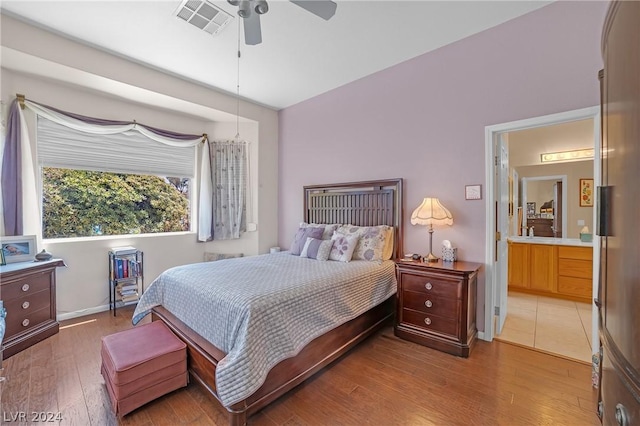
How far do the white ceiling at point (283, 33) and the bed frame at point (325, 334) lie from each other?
4.84ft

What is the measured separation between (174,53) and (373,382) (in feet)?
12.2

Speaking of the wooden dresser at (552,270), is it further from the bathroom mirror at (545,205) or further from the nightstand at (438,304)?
the nightstand at (438,304)

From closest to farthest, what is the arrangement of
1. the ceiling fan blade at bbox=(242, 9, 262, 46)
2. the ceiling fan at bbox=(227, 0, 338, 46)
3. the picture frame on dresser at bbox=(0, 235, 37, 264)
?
1. the ceiling fan at bbox=(227, 0, 338, 46)
2. the ceiling fan blade at bbox=(242, 9, 262, 46)
3. the picture frame on dresser at bbox=(0, 235, 37, 264)

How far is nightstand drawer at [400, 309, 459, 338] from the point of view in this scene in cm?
250

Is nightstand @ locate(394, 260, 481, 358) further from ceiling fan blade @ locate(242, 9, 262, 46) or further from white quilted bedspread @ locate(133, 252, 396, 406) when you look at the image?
ceiling fan blade @ locate(242, 9, 262, 46)

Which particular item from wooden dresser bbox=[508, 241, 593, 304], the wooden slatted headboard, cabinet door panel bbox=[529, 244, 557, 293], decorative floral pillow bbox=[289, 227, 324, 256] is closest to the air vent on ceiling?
the wooden slatted headboard

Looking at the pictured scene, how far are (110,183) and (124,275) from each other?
126 cm

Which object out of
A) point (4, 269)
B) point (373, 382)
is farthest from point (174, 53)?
point (373, 382)

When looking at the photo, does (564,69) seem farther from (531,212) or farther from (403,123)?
(531,212)

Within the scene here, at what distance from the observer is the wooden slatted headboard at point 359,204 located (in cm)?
333

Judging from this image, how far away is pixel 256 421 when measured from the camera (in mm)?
1715

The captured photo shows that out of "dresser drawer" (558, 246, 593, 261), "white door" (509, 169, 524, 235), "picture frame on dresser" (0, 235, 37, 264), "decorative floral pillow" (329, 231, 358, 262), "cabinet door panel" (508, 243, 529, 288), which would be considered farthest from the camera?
"white door" (509, 169, 524, 235)

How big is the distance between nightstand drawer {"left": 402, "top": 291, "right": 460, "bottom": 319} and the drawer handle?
1.81 m

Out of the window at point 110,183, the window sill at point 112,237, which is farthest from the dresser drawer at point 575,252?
the window at point 110,183
